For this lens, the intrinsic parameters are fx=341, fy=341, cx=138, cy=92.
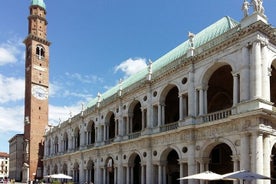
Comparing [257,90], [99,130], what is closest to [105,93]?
[99,130]

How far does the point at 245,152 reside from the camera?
20.7 m

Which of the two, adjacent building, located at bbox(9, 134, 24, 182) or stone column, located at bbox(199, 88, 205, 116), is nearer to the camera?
stone column, located at bbox(199, 88, 205, 116)

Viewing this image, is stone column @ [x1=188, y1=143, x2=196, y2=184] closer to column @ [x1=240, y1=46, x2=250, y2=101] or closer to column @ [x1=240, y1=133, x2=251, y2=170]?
column @ [x1=240, y1=133, x2=251, y2=170]

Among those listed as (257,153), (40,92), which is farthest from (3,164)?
(257,153)

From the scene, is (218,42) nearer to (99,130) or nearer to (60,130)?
(99,130)

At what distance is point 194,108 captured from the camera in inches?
1030

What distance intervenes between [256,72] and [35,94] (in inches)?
1981

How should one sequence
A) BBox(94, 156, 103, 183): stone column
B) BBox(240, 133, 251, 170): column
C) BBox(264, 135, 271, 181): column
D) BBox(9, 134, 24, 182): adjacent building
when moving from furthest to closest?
BBox(9, 134, 24, 182): adjacent building, BBox(94, 156, 103, 183): stone column, BBox(240, 133, 251, 170): column, BBox(264, 135, 271, 181): column

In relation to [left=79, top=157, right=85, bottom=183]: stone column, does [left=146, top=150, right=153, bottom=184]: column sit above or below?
above

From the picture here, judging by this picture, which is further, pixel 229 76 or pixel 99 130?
pixel 99 130

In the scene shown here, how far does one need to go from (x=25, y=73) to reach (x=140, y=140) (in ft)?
138

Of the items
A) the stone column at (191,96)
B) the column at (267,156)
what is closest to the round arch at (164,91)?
the stone column at (191,96)

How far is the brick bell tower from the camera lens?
208 ft

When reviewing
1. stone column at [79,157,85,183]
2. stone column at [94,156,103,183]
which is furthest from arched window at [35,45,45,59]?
stone column at [94,156,103,183]
